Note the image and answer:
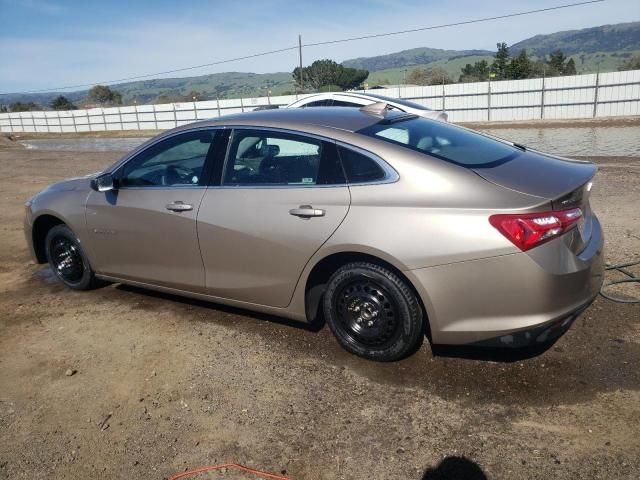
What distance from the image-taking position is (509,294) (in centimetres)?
292

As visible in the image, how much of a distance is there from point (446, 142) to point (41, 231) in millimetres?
4038

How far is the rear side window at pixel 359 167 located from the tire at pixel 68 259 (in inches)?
112

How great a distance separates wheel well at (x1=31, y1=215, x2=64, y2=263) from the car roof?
1.97m

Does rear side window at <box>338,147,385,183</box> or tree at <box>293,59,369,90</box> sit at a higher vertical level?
tree at <box>293,59,369,90</box>

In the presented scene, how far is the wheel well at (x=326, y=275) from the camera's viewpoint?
327cm

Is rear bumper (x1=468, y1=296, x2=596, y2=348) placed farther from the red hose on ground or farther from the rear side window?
Answer: the red hose on ground

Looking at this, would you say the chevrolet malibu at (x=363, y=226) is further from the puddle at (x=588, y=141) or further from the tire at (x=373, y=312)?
the puddle at (x=588, y=141)

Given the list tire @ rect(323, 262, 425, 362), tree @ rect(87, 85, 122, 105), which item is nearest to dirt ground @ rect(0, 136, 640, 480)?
tire @ rect(323, 262, 425, 362)

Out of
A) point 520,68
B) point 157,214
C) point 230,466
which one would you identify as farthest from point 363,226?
point 520,68

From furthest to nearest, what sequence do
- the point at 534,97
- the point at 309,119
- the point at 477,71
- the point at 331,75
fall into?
the point at 331,75
the point at 477,71
the point at 534,97
the point at 309,119

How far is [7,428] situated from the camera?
3102 mm

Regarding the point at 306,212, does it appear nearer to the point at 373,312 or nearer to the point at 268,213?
the point at 268,213

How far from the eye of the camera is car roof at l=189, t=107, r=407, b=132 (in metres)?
3.66

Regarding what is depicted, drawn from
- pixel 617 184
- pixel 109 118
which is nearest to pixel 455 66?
pixel 109 118
